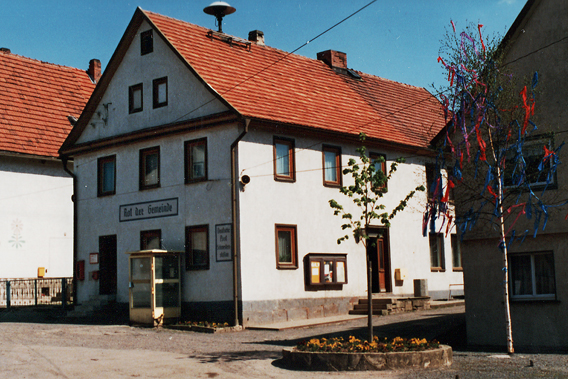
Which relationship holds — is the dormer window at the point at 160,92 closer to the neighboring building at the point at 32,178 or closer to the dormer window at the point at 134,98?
the dormer window at the point at 134,98

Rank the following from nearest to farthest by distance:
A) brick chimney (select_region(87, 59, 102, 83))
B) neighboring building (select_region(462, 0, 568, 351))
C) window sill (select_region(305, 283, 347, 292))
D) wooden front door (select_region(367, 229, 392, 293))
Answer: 1. neighboring building (select_region(462, 0, 568, 351))
2. window sill (select_region(305, 283, 347, 292))
3. wooden front door (select_region(367, 229, 392, 293))
4. brick chimney (select_region(87, 59, 102, 83))

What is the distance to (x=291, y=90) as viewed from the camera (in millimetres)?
25312

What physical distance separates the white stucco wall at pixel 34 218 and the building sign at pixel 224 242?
12033 millimetres

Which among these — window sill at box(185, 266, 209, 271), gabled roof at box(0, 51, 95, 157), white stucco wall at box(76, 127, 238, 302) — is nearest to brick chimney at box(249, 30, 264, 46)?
white stucco wall at box(76, 127, 238, 302)

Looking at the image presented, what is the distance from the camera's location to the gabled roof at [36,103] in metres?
30.1

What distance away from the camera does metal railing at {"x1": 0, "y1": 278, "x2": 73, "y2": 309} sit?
1075 inches

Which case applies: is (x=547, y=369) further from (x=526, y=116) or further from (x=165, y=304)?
(x=165, y=304)

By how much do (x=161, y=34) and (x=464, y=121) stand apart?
11.9 m

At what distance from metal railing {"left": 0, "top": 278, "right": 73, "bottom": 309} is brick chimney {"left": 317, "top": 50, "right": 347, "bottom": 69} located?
1348cm

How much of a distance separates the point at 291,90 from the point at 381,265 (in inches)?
269

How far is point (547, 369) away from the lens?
12594 millimetres

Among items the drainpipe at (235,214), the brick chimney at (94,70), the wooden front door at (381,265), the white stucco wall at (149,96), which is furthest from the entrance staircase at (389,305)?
the brick chimney at (94,70)

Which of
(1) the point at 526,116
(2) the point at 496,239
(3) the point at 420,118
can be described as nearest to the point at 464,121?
(1) the point at 526,116

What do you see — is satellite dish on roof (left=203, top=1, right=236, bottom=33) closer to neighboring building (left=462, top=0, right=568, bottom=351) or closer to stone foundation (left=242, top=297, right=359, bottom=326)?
stone foundation (left=242, top=297, right=359, bottom=326)
